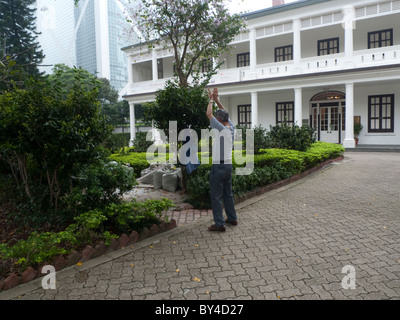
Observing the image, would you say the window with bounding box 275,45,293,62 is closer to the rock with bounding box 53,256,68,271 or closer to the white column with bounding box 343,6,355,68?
the white column with bounding box 343,6,355,68

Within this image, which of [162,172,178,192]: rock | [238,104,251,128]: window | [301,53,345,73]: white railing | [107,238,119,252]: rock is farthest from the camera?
[238,104,251,128]: window

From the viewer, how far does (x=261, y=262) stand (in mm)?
3969

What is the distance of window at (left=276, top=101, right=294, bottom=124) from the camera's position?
22250mm

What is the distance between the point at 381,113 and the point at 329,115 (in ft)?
9.58

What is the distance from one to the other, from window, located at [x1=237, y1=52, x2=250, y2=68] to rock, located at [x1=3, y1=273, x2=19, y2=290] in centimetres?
2256

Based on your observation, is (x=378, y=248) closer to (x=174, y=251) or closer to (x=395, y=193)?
(x=174, y=251)

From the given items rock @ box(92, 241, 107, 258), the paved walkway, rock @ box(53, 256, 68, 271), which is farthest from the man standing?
rock @ box(53, 256, 68, 271)

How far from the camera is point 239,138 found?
468 inches

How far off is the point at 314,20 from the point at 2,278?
20.0 meters

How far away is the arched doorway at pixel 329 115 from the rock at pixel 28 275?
19.4m

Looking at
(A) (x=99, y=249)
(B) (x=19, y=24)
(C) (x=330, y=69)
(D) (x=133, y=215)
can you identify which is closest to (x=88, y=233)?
(A) (x=99, y=249)

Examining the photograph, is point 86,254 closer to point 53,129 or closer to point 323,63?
point 53,129

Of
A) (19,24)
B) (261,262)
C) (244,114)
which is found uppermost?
(19,24)

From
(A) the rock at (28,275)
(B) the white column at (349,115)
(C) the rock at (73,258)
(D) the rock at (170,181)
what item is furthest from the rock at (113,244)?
(B) the white column at (349,115)
